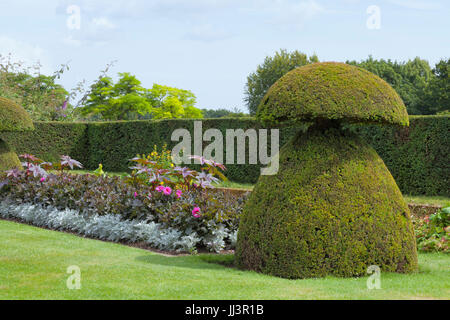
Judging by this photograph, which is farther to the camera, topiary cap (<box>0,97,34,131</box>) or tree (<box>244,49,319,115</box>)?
tree (<box>244,49,319,115</box>)

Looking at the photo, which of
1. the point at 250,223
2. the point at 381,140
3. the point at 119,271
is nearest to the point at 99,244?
the point at 119,271

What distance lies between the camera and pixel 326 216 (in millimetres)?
5531

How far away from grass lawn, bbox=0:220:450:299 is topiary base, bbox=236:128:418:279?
0.22m

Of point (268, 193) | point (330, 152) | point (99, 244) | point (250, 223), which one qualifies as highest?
point (330, 152)

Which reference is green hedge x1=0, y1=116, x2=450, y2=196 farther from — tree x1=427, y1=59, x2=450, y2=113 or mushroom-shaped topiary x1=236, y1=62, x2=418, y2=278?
tree x1=427, y1=59, x2=450, y2=113

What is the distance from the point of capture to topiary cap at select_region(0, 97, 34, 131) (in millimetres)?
13727

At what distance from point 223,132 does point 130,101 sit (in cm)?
3254

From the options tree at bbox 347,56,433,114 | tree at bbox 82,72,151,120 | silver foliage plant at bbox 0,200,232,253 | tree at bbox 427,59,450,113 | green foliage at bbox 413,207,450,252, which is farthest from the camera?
tree at bbox 82,72,151,120

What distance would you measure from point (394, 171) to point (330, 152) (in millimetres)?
9298

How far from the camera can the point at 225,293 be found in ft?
15.7

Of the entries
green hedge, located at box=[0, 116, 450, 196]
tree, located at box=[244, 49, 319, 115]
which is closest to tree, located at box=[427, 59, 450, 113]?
tree, located at box=[244, 49, 319, 115]

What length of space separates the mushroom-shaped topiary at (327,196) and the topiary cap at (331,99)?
1cm

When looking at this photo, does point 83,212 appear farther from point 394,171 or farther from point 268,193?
point 394,171
